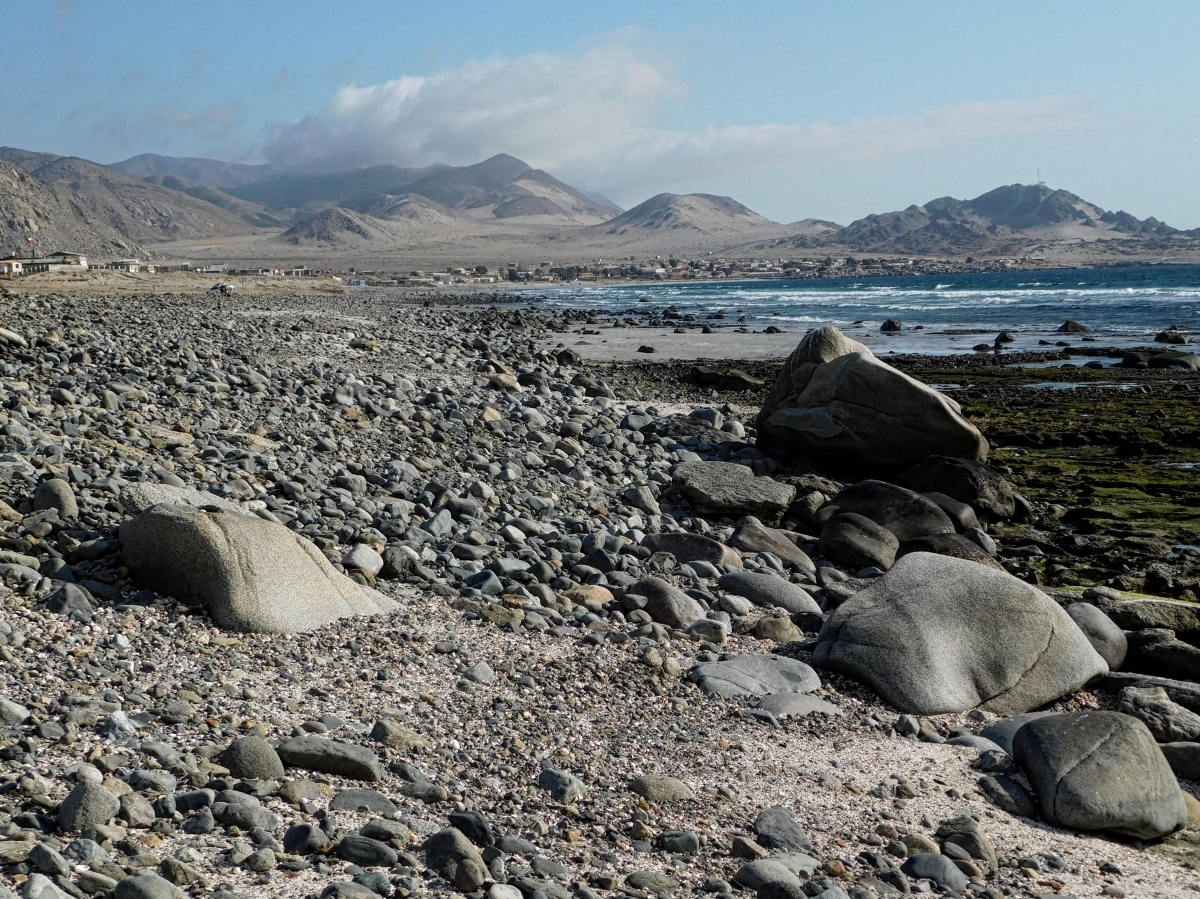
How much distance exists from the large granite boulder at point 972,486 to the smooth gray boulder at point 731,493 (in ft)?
6.66

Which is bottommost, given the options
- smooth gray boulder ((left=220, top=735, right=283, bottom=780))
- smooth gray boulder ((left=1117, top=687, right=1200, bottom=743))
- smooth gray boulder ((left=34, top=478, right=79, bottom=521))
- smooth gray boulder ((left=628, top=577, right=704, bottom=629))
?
smooth gray boulder ((left=1117, top=687, right=1200, bottom=743))

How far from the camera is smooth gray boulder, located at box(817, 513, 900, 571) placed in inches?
405

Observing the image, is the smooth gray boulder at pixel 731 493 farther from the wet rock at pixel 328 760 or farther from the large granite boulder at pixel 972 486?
the wet rock at pixel 328 760

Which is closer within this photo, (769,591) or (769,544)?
(769,591)

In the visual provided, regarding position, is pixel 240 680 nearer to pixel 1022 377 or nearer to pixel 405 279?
pixel 1022 377

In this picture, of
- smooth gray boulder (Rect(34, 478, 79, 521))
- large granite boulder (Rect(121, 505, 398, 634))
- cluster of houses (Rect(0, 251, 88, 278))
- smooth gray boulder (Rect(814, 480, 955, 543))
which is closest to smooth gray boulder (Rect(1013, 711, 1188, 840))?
large granite boulder (Rect(121, 505, 398, 634))

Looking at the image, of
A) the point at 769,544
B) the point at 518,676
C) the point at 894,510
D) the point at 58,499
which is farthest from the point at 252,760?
the point at 894,510

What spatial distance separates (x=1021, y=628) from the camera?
274 inches

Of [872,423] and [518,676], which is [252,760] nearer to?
[518,676]

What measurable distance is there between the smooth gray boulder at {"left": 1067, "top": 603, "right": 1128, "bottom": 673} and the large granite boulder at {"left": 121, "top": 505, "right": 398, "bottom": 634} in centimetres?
524

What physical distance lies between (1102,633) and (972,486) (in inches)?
199

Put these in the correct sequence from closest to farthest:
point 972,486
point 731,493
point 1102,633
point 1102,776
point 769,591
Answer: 1. point 1102,776
2. point 1102,633
3. point 769,591
4. point 731,493
5. point 972,486

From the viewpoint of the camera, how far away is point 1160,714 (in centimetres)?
644

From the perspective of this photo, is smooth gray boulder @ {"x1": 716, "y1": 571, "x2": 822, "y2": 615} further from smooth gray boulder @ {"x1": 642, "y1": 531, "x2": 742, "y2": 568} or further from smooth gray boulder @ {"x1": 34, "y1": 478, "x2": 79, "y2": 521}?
smooth gray boulder @ {"x1": 34, "y1": 478, "x2": 79, "y2": 521}
